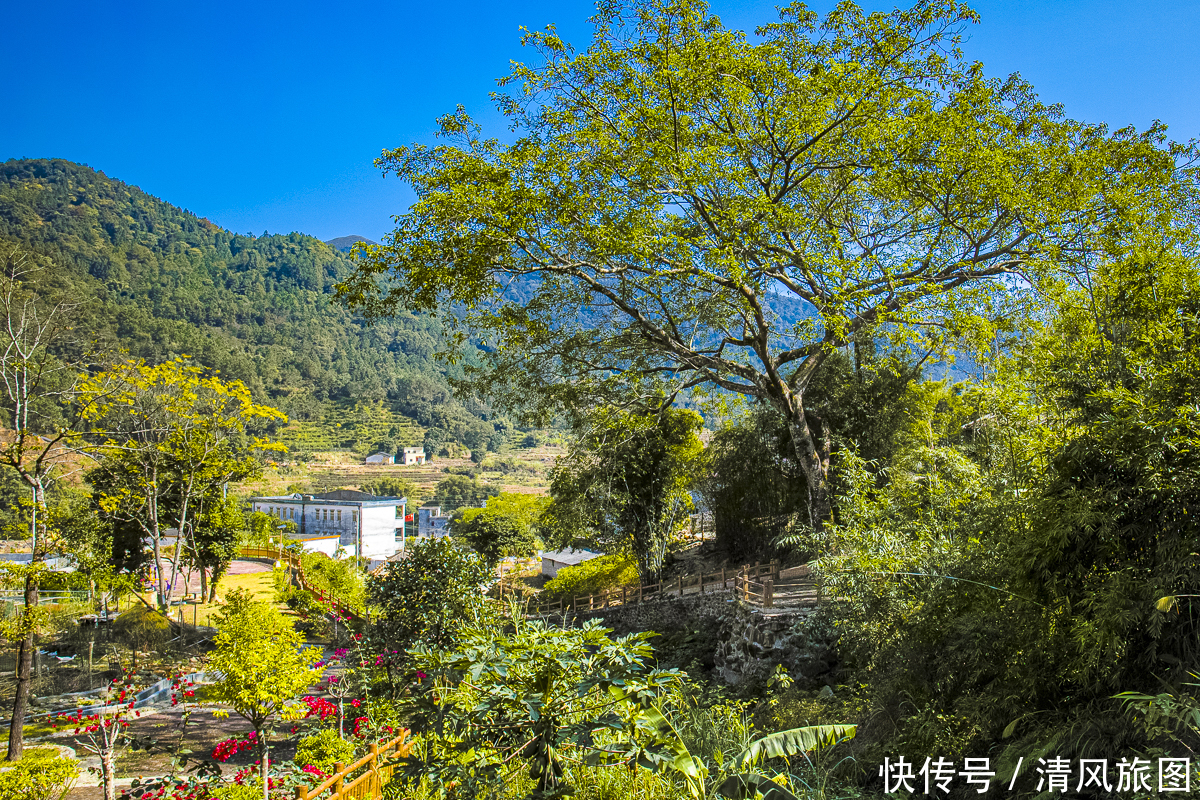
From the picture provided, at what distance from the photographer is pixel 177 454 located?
18141mm

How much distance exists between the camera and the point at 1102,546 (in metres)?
3.80

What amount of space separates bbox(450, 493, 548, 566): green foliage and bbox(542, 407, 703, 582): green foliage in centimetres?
1152

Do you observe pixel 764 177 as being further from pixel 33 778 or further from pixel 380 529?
pixel 380 529

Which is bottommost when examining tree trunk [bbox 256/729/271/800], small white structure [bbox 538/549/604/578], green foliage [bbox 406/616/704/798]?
small white structure [bbox 538/549/604/578]

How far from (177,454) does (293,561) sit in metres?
13.1

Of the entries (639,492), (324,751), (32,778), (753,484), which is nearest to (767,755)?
(324,751)

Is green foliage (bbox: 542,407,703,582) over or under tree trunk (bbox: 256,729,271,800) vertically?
over

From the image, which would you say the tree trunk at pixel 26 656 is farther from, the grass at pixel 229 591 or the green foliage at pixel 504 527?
the green foliage at pixel 504 527

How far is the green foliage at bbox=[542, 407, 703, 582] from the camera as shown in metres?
18.5

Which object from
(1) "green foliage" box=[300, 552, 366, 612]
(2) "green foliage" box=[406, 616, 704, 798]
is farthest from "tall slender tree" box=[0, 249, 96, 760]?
(2) "green foliage" box=[406, 616, 704, 798]

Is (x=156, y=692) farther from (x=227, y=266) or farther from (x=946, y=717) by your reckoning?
(x=227, y=266)

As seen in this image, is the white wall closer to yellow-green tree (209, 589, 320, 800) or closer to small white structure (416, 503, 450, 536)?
small white structure (416, 503, 450, 536)

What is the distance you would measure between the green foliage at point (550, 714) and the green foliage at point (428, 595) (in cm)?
475

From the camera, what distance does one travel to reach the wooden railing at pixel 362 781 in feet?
18.1
